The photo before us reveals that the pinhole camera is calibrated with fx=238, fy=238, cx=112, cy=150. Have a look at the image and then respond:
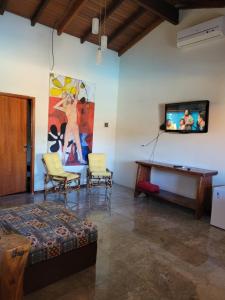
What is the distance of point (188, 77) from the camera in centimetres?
481

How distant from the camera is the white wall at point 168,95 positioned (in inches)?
172

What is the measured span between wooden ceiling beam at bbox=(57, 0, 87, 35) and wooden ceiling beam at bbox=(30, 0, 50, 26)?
17.9 inches

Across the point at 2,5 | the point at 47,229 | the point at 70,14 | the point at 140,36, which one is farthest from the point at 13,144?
the point at 140,36


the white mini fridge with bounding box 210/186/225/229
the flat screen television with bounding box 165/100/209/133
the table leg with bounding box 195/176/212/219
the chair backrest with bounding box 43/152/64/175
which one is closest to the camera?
the white mini fridge with bounding box 210/186/225/229

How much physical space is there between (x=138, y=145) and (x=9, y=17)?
378 centimetres

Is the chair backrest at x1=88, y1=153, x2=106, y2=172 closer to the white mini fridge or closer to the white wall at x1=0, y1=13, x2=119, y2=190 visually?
the white wall at x1=0, y1=13, x2=119, y2=190

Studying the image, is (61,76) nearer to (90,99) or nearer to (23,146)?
(90,99)

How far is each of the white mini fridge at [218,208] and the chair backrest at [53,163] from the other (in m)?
2.96

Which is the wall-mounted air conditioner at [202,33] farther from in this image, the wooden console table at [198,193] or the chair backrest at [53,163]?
the chair backrest at [53,163]

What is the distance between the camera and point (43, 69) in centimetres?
499

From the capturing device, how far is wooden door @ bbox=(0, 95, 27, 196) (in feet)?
15.1

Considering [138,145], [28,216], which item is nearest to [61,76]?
[138,145]

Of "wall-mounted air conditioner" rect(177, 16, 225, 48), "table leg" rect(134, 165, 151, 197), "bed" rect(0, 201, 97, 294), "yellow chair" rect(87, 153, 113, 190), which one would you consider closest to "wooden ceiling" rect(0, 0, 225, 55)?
"wall-mounted air conditioner" rect(177, 16, 225, 48)

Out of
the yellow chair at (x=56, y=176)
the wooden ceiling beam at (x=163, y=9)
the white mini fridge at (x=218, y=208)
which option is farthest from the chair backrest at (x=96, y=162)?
the wooden ceiling beam at (x=163, y=9)
